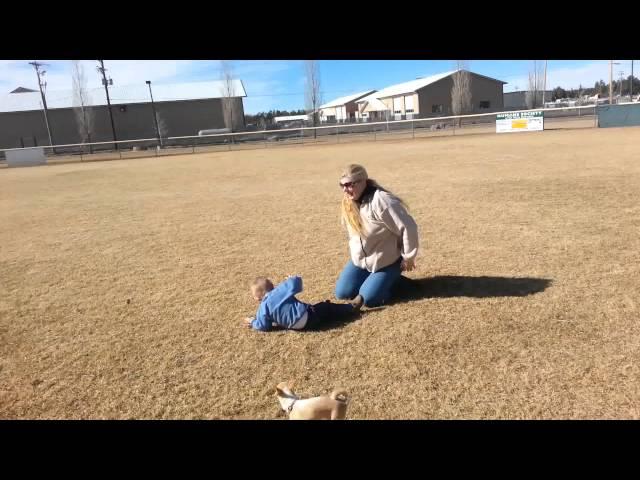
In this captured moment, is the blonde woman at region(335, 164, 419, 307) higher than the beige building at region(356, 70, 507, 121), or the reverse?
the beige building at region(356, 70, 507, 121)

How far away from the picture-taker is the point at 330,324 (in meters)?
4.09

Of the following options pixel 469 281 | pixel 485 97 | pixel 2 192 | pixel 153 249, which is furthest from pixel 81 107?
pixel 469 281

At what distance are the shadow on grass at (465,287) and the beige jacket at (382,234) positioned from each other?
1.33 ft

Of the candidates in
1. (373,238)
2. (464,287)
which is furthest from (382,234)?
(464,287)

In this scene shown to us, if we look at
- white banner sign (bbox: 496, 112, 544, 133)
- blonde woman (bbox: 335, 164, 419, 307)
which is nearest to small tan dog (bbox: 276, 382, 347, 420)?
blonde woman (bbox: 335, 164, 419, 307)

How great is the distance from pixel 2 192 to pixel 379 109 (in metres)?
61.9

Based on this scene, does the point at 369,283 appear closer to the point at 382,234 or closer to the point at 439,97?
the point at 382,234

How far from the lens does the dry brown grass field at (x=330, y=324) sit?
300 cm

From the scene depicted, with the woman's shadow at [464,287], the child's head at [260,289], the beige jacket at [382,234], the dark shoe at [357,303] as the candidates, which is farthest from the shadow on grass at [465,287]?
the child's head at [260,289]

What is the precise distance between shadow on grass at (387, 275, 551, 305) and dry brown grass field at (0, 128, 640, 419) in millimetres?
28

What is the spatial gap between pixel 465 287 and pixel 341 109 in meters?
86.0

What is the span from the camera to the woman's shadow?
14.8ft

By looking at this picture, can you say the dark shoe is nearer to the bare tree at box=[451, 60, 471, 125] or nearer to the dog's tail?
the dog's tail
